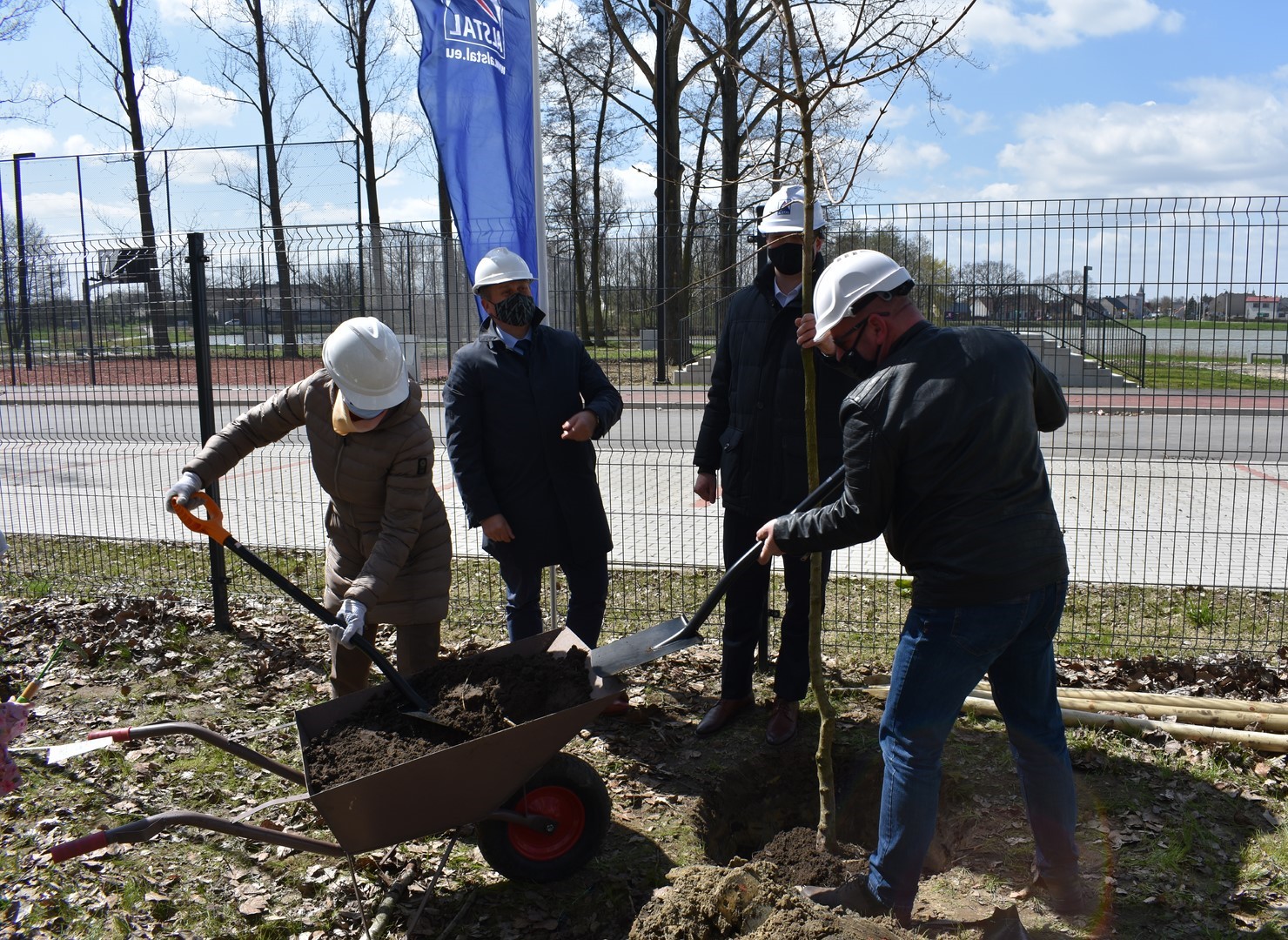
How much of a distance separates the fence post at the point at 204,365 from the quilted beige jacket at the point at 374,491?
2.09 metres

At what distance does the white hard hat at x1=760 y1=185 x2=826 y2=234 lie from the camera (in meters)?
3.96

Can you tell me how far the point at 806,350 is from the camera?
3.20m

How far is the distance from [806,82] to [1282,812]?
3.28 m

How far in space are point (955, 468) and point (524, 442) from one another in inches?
83.1

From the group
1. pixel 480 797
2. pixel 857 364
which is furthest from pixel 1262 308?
pixel 480 797

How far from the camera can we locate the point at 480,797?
118 inches

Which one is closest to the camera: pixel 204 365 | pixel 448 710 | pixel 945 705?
pixel 945 705

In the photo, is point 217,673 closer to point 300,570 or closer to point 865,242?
point 300,570

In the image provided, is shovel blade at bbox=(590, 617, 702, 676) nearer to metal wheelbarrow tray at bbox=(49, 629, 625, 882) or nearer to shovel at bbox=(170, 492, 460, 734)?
metal wheelbarrow tray at bbox=(49, 629, 625, 882)

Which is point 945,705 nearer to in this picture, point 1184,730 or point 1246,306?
point 1184,730

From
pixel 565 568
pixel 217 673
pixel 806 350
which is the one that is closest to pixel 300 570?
pixel 217 673

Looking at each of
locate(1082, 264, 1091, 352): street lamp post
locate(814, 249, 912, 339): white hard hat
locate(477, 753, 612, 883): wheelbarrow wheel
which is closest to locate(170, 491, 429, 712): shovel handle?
locate(477, 753, 612, 883): wheelbarrow wheel

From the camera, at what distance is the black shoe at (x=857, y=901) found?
2.94m

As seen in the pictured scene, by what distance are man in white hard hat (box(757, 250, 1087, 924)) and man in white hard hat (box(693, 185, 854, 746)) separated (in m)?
1.04
